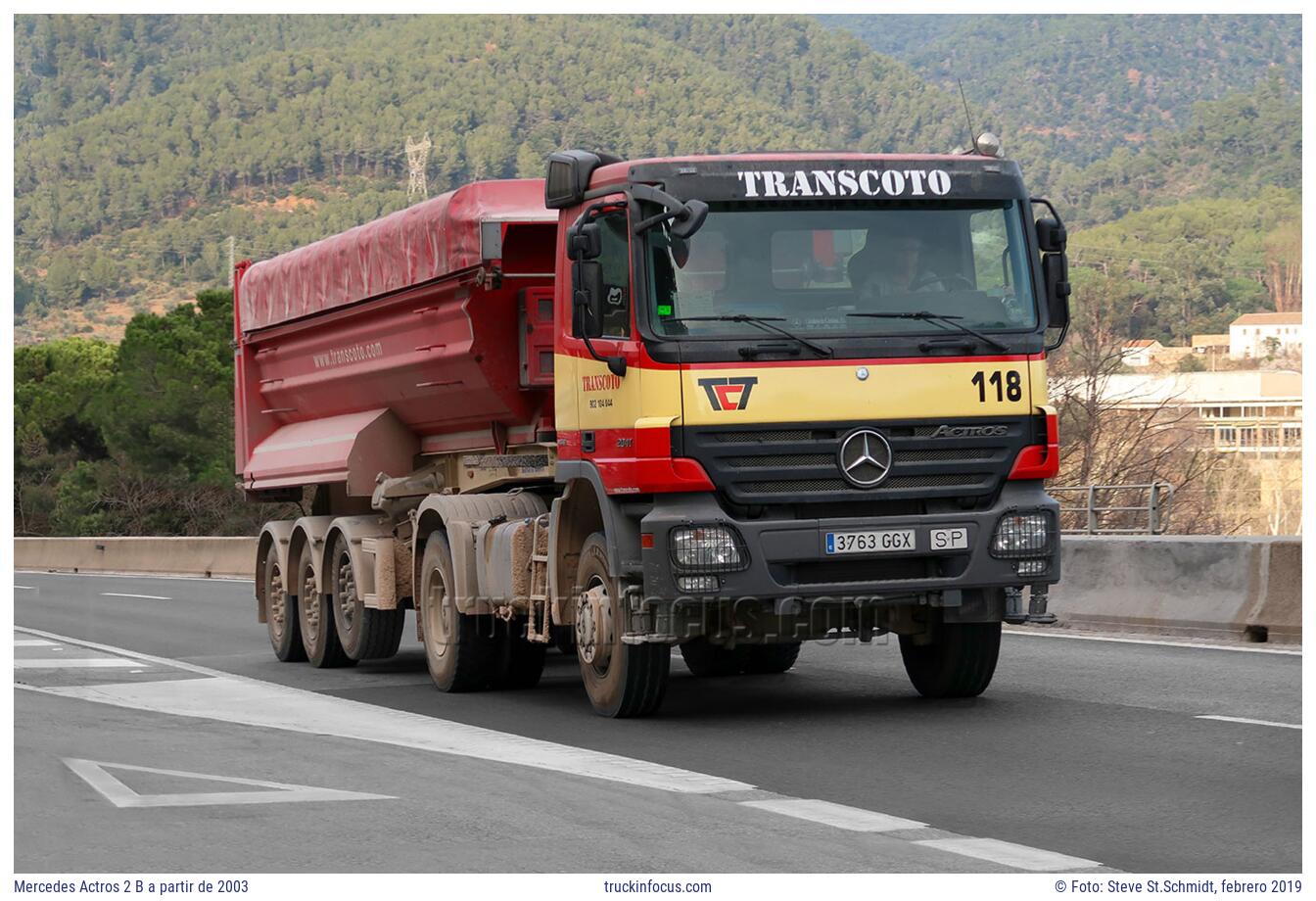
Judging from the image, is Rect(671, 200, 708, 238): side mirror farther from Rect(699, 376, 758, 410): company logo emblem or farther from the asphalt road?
the asphalt road

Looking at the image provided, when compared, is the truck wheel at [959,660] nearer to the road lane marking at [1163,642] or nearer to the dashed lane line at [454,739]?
the dashed lane line at [454,739]

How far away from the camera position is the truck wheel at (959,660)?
1209cm

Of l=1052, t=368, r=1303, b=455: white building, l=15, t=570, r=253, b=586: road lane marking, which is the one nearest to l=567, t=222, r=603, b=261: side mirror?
l=15, t=570, r=253, b=586: road lane marking

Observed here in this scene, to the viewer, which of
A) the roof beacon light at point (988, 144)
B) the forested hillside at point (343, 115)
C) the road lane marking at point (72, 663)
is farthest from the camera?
the forested hillside at point (343, 115)

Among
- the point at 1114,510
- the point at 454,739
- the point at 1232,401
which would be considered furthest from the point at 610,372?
the point at 1232,401

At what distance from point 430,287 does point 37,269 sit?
330ft

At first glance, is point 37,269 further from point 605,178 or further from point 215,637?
point 605,178

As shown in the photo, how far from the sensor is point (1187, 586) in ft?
53.8

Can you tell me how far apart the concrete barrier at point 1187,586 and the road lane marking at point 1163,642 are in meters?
0.38

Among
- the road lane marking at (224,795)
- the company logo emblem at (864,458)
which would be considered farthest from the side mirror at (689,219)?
the road lane marking at (224,795)

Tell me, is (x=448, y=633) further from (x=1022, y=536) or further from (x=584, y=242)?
(x=1022, y=536)

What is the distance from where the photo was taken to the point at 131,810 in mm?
8297

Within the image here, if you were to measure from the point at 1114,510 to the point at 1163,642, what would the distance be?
1308 centimetres

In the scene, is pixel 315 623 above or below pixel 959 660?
above
